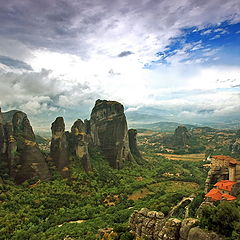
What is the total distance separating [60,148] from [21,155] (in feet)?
37.9

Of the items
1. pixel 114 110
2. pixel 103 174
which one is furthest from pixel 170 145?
pixel 103 174

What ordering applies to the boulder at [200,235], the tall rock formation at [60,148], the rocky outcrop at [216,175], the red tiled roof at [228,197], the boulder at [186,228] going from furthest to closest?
the tall rock formation at [60,148], the rocky outcrop at [216,175], the red tiled roof at [228,197], the boulder at [186,228], the boulder at [200,235]

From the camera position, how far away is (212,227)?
16266mm

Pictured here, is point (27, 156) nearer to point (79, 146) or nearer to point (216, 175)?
point (79, 146)

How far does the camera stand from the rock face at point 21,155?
54.0 meters

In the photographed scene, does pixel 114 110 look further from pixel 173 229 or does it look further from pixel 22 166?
pixel 173 229

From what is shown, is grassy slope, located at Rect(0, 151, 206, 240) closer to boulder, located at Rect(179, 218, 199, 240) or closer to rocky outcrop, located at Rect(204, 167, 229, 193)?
boulder, located at Rect(179, 218, 199, 240)

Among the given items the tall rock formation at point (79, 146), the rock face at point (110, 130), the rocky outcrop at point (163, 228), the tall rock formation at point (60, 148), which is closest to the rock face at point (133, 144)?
the rock face at point (110, 130)

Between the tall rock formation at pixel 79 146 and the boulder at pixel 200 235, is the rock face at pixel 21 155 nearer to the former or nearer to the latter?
the tall rock formation at pixel 79 146

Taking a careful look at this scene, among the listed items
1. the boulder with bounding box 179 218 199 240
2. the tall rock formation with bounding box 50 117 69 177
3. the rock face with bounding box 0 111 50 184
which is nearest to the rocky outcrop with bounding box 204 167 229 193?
the boulder with bounding box 179 218 199 240

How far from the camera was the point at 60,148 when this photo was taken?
211ft

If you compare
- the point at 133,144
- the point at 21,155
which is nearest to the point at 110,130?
the point at 133,144

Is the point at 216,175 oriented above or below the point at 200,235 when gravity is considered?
below

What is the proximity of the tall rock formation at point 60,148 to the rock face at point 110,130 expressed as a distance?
23.5 metres
